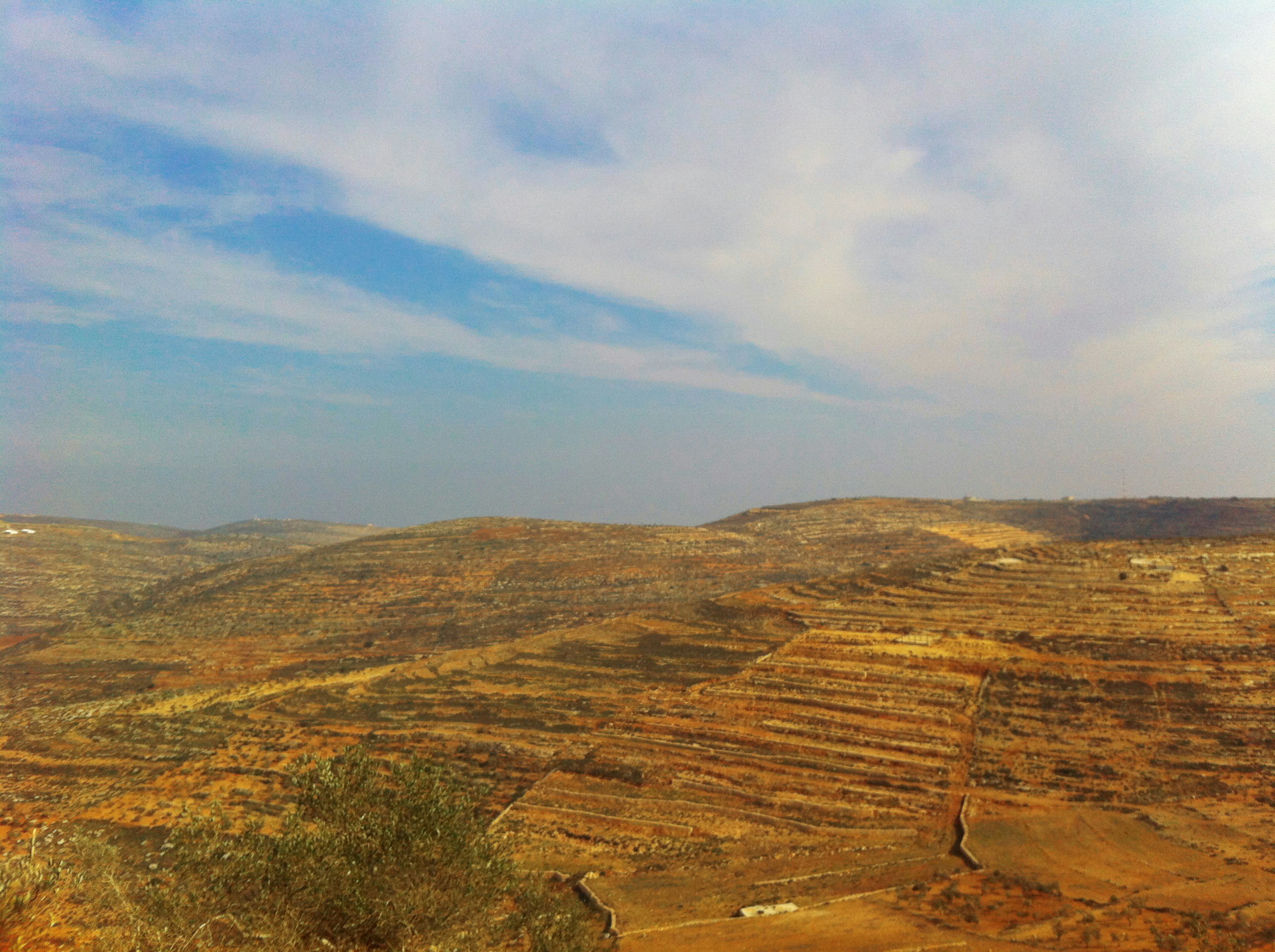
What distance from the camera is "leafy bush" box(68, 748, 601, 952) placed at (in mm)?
9453

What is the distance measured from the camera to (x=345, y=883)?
33.1ft

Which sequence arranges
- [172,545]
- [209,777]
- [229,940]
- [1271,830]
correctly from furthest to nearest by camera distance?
[172,545], [209,777], [1271,830], [229,940]

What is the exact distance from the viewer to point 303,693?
105ft

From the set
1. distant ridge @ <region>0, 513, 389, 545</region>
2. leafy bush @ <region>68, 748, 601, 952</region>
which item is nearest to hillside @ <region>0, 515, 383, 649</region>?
distant ridge @ <region>0, 513, 389, 545</region>

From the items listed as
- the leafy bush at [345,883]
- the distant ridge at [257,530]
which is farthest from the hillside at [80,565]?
the leafy bush at [345,883]

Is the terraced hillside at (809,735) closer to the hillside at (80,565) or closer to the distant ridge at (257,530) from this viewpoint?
the hillside at (80,565)

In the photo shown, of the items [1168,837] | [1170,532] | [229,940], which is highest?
[1170,532]

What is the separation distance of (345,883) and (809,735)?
18.0m

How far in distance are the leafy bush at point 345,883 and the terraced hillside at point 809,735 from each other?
6.15 meters

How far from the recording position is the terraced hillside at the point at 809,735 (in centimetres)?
1619

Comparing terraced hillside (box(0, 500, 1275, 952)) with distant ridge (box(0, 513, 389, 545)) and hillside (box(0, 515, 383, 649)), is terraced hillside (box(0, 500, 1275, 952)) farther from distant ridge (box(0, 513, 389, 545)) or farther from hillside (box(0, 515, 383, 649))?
distant ridge (box(0, 513, 389, 545))

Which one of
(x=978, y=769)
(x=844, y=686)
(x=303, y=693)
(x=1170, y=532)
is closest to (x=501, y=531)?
(x=303, y=693)

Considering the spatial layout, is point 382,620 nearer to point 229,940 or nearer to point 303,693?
point 303,693

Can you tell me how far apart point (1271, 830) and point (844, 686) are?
40.6 ft
